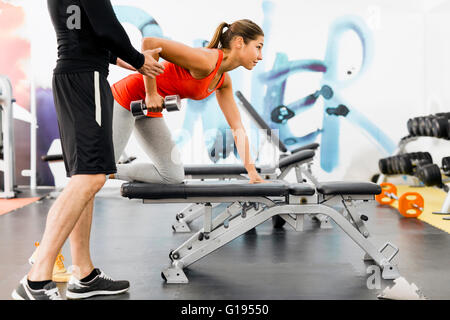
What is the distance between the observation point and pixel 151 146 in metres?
1.93

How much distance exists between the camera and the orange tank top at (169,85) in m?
1.83

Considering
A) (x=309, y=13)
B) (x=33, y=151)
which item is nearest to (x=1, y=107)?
(x=33, y=151)

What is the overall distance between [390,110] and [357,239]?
164 inches

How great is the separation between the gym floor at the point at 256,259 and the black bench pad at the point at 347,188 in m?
0.35

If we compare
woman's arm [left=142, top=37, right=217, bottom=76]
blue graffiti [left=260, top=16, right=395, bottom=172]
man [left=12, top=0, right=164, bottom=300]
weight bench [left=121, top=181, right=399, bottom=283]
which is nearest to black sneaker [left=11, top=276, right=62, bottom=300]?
man [left=12, top=0, right=164, bottom=300]

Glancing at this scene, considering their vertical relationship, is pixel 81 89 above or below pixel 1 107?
below

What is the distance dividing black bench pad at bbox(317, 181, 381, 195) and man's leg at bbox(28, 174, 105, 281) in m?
1.00

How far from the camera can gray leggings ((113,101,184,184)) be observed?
6.09 feet

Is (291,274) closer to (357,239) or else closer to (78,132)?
(357,239)

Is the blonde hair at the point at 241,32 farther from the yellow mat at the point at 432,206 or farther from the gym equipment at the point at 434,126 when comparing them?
the gym equipment at the point at 434,126

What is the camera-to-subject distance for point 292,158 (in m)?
3.30

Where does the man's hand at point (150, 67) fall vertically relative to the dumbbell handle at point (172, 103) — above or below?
above

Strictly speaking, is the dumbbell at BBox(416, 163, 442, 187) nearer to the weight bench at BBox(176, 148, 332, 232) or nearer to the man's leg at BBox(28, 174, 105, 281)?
the weight bench at BBox(176, 148, 332, 232)

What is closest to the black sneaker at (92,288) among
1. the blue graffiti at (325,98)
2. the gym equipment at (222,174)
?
the gym equipment at (222,174)
